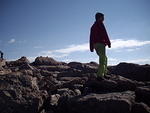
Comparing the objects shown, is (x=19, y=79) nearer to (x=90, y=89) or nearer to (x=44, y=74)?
(x=90, y=89)

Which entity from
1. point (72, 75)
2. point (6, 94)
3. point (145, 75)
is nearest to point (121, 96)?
Answer: point (6, 94)

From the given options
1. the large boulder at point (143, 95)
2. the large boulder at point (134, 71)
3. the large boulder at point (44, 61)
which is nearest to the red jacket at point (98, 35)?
the large boulder at point (143, 95)

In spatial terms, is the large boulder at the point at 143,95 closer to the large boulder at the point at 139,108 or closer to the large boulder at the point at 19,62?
the large boulder at the point at 139,108

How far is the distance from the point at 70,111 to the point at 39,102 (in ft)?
4.49

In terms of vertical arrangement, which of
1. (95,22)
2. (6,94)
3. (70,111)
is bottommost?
(70,111)

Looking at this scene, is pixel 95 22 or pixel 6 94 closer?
pixel 6 94

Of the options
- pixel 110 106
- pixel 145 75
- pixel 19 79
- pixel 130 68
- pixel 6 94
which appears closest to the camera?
pixel 110 106

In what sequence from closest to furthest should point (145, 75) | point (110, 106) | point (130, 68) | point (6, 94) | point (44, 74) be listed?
point (110, 106), point (6, 94), point (145, 75), point (130, 68), point (44, 74)

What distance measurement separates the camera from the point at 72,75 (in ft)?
65.4

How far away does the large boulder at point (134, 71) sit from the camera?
1612 centimetres

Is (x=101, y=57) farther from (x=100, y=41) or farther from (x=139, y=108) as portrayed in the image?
(x=139, y=108)

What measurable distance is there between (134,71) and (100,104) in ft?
25.0

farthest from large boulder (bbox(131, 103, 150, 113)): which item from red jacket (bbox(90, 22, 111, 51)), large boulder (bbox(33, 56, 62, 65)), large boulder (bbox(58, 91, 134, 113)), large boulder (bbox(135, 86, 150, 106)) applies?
Result: large boulder (bbox(33, 56, 62, 65))

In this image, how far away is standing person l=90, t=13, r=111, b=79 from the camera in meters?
12.4
